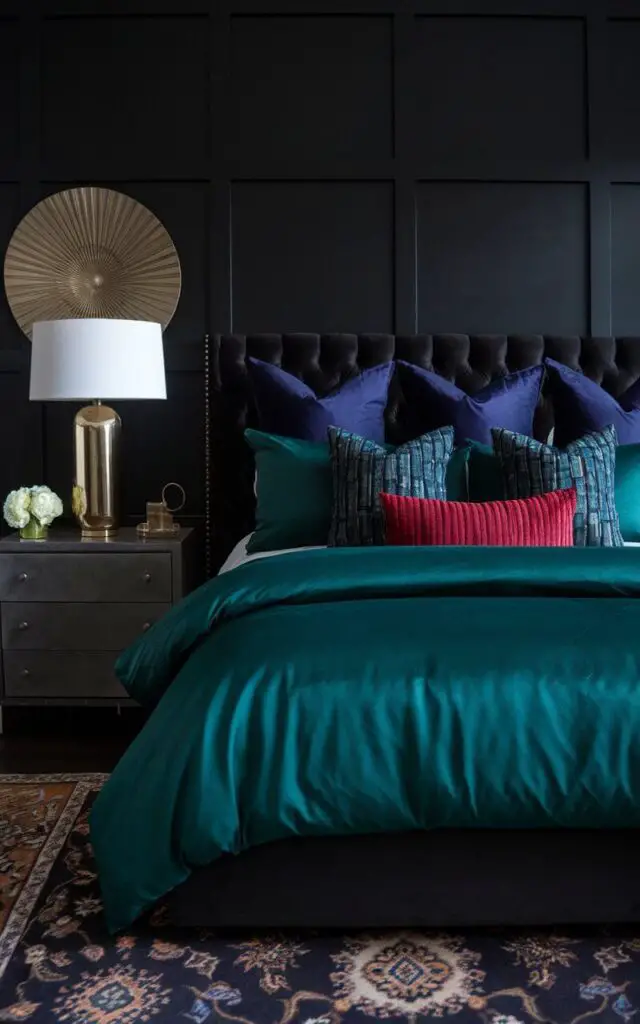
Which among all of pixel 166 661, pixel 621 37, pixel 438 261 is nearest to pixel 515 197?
pixel 438 261

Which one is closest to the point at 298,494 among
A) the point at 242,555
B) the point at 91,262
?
the point at 242,555

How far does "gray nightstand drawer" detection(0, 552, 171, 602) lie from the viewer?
374 cm

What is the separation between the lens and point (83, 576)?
147 inches

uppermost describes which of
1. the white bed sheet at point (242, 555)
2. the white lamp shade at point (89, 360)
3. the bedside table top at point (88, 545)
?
the white lamp shade at point (89, 360)

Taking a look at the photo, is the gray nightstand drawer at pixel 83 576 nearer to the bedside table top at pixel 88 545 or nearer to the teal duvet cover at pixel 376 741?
the bedside table top at pixel 88 545

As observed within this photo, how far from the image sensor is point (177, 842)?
2025 millimetres

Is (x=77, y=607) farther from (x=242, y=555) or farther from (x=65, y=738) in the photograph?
(x=242, y=555)

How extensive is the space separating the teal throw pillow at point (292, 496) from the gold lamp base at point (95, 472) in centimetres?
60

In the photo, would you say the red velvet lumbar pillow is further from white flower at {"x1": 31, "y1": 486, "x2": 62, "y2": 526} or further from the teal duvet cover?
white flower at {"x1": 31, "y1": 486, "x2": 62, "y2": 526}

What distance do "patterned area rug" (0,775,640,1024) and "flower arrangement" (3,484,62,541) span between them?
1745mm

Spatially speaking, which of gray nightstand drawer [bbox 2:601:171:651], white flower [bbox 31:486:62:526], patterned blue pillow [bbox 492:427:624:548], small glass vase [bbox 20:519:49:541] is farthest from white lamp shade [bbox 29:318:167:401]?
patterned blue pillow [bbox 492:427:624:548]

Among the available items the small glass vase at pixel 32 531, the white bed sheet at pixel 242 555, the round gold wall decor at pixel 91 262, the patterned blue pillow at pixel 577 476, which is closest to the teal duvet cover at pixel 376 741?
the patterned blue pillow at pixel 577 476

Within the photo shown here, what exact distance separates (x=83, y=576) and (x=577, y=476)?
5.77 ft

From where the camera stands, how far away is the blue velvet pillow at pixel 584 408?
386 centimetres
